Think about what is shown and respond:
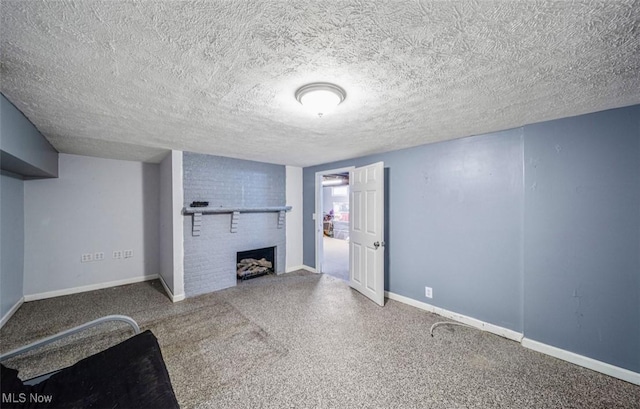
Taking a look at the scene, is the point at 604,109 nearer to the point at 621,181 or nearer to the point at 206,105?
the point at 621,181

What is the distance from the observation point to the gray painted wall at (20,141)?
172cm

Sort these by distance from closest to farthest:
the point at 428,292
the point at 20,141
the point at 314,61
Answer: the point at 314,61
the point at 20,141
the point at 428,292

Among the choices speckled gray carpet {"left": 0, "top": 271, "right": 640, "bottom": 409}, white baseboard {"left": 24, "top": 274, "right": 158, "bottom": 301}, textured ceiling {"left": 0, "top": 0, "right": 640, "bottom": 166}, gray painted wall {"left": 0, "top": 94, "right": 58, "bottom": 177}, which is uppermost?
textured ceiling {"left": 0, "top": 0, "right": 640, "bottom": 166}

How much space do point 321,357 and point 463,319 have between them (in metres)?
1.82

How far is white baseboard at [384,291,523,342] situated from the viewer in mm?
2484

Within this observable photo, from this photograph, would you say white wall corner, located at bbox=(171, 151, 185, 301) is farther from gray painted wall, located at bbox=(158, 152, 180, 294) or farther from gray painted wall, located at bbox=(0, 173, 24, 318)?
gray painted wall, located at bbox=(0, 173, 24, 318)

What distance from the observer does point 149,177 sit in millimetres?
4355

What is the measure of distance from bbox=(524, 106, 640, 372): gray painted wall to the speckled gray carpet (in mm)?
330

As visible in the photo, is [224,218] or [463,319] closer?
[463,319]

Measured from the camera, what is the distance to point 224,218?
3.95 m

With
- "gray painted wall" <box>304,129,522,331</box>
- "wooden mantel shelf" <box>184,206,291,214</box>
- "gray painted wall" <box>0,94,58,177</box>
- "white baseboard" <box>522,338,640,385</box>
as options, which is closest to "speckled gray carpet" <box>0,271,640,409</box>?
"white baseboard" <box>522,338,640,385</box>

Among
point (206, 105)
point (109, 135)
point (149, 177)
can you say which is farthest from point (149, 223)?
point (206, 105)

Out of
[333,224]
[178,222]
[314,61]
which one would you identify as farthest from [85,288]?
[333,224]

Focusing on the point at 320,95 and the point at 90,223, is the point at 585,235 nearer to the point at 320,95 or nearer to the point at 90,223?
the point at 320,95
